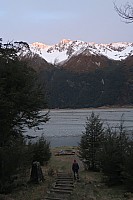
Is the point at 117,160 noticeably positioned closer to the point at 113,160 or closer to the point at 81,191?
the point at 113,160

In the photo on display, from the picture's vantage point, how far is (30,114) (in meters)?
28.6

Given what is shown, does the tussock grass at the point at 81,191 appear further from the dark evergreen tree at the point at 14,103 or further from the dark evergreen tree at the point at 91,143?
the dark evergreen tree at the point at 91,143

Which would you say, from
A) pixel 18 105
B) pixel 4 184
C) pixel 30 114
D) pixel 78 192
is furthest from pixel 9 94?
pixel 78 192

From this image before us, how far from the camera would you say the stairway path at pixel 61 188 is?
68.5 ft

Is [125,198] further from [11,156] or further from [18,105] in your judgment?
[18,105]

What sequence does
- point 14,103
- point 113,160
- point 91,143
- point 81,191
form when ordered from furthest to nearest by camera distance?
point 91,143 < point 113,160 < point 14,103 < point 81,191

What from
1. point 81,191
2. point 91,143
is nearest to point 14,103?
point 81,191

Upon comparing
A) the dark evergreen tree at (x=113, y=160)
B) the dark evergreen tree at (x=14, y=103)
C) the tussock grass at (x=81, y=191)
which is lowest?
the tussock grass at (x=81, y=191)

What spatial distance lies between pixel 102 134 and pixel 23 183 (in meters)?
13.3

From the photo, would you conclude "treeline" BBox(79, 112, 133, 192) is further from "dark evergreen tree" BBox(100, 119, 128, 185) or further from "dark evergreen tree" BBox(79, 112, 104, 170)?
"dark evergreen tree" BBox(79, 112, 104, 170)

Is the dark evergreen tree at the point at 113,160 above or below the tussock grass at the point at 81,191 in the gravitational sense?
above

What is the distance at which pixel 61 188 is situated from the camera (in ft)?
75.9

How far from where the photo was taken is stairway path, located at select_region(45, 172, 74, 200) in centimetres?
2087

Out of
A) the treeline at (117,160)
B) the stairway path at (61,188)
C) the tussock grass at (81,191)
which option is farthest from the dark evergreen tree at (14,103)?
the treeline at (117,160)
